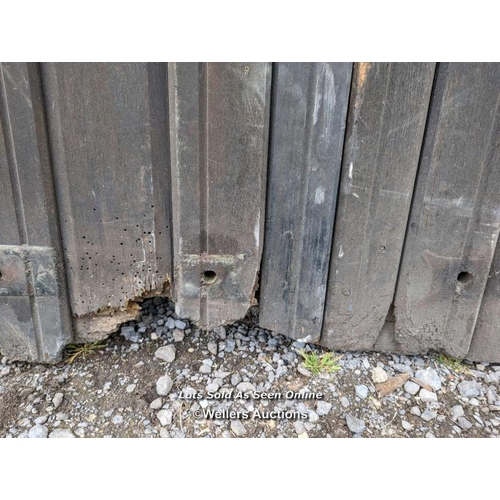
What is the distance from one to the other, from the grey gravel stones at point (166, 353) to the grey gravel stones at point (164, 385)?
0.11m

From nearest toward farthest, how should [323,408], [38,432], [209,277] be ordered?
[38,432]
[323,408]
[209,277]

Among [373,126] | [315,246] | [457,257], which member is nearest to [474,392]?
[457,257]

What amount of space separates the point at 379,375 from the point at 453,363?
1.24 feet

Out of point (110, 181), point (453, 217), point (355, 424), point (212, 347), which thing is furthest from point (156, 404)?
point (453, 217)

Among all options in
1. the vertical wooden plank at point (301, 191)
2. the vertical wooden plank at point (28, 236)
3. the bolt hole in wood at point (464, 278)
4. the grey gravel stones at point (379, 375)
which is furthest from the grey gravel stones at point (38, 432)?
the bolt hole in wood at point (464, 278)

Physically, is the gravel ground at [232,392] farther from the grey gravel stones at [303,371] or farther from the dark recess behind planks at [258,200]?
the dark recess behind planks at [258,200]

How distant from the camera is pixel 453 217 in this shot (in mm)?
1671

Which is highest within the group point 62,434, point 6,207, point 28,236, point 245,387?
point 6,207

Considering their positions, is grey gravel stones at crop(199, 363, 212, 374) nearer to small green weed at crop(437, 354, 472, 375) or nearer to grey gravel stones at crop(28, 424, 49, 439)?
grey gravel stones at crop(28, 424, 49, 439)

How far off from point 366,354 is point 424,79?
47.0 inches

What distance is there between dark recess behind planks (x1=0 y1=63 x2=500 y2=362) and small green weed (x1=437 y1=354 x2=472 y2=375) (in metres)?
0.05

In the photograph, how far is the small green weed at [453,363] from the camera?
1873mm

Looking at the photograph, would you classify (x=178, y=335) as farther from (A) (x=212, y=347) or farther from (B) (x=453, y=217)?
(B) (x=453, y=217)

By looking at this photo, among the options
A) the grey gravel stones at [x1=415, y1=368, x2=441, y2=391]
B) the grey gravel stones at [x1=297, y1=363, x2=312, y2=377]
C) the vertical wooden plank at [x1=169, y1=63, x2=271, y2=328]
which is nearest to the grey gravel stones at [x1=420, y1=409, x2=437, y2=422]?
the grey gravel stones at [x1=415, y1=368, x2=441, y2=391]
